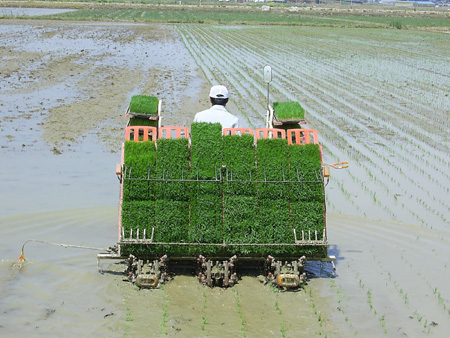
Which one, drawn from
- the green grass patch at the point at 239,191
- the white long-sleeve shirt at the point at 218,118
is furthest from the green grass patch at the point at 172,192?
the white long-sleeve shirt at the point at 218,118

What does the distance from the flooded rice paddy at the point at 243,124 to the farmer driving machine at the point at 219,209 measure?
0.25 m

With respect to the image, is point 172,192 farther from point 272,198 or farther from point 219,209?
point 272,198

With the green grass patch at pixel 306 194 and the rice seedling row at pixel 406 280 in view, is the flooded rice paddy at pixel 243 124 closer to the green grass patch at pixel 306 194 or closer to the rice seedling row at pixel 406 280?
the rice seedling row at pixel 406 280

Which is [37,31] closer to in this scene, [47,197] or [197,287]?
[47,197]

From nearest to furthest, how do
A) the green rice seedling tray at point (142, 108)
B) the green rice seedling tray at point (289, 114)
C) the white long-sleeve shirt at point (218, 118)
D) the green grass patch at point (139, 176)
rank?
1. the green grass patch at point (139, 176)
2. the white long-sleeve shirt at point (218, 118)
3. the green rice seedling tray at point (289, 114)
4. the green rice seedling tray at point (142, 108)

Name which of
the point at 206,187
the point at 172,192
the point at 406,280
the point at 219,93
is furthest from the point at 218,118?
the point at 406,280

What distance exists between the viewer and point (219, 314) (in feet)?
19.2

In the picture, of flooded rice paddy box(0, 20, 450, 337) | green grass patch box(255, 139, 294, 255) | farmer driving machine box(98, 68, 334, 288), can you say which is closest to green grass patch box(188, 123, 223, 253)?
farmer driving machine box(98, 68, 334, 288)

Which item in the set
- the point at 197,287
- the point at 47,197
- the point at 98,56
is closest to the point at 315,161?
the point at 197,287

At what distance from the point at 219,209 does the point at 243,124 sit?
27.1 feet

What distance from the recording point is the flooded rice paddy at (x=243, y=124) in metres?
5.83

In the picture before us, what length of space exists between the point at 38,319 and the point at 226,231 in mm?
1942

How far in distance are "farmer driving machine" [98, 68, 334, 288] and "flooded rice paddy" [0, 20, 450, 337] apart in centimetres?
25

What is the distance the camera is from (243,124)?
14758mm
